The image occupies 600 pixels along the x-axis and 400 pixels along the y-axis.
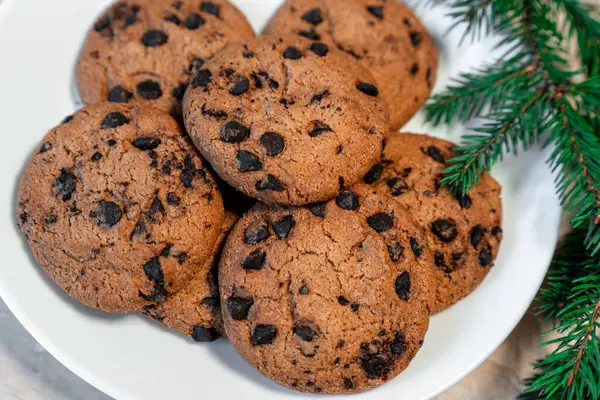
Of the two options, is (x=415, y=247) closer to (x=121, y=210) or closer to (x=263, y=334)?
(x=263, y=334)

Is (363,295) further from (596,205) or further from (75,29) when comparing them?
(75,29)

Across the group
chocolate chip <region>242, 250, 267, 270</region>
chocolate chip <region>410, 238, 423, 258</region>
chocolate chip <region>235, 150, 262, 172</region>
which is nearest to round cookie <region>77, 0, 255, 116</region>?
A: chocolate chip <region>235, 150, 262, 172</region>

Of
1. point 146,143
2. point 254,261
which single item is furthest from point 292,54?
point 254,261

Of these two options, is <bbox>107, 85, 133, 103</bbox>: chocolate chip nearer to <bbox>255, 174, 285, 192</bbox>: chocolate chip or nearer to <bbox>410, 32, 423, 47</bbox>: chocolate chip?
<bbox>255, 174, 285, 192</bbox>: chocolate chip

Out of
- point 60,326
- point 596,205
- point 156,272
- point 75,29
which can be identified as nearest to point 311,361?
point 156,272

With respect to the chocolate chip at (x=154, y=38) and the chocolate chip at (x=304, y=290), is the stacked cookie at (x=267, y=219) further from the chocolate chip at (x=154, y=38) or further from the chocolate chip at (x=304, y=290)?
the chocolate chip at (x=154, y=38)

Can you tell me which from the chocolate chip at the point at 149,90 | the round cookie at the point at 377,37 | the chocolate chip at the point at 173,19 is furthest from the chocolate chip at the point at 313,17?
the chocolate chip at the point at 149,90
